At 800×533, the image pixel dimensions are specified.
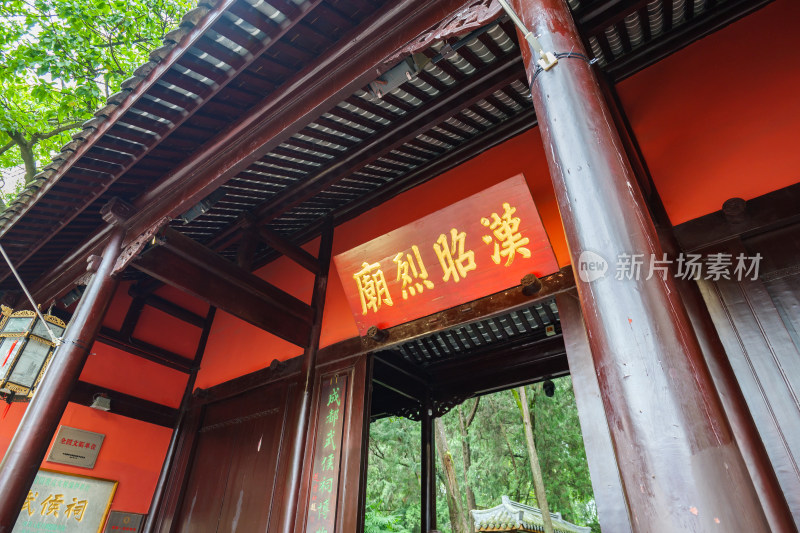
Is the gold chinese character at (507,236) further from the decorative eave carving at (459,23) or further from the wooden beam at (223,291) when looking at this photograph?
the wooden beam at (223,291)

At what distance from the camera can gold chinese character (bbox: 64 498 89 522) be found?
4.69 meters

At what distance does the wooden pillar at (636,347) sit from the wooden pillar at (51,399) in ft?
12.3

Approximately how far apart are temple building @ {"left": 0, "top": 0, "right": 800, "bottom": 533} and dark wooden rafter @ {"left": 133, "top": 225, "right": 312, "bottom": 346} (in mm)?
28

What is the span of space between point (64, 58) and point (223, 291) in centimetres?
599

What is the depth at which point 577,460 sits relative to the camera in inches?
505

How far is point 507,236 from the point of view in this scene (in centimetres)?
325

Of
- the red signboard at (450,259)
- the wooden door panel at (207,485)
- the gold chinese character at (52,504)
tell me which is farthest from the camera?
the wooden door panel at (207,485)

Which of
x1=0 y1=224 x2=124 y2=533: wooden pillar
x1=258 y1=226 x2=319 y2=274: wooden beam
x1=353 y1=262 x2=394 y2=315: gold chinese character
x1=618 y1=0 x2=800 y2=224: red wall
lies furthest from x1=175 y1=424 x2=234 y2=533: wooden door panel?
x1=618 y1=0 x2=800 y2=224: red wall

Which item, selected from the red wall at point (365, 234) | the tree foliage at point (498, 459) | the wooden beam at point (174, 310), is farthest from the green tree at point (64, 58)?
the tree foliage at point (498, 459)

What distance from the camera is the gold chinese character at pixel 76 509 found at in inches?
185

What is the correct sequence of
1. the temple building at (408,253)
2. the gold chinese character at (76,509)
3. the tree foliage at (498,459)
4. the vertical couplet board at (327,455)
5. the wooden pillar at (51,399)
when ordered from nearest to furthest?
the temple building at (408,253), the wooden pillar at (51,399), the vertical couplet board at (327,455), the gold chinese character at (76,509), the tree foliage at (498,459)

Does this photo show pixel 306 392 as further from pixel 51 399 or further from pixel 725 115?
pixel 725 115

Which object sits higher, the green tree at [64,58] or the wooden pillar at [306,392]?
the green tree at [64,58]

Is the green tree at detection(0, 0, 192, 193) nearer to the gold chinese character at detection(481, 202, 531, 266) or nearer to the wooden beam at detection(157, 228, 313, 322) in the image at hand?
the wooden beam at detection(157, 228, 313, 322)
